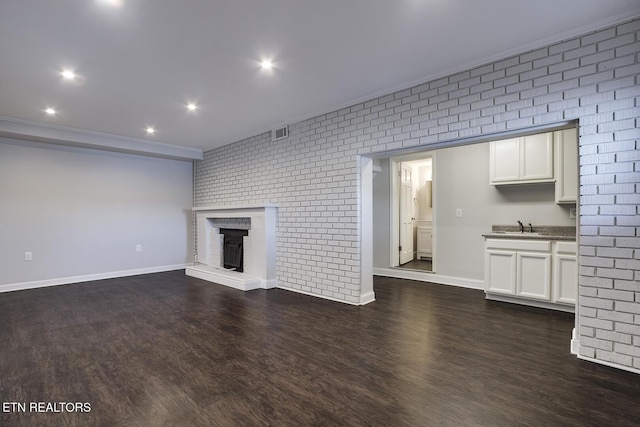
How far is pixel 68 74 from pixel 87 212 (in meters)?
3.29

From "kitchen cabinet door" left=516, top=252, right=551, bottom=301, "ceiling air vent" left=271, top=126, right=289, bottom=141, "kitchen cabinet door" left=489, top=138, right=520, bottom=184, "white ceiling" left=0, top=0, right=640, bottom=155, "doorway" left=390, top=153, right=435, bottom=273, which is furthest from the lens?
"doorway" left=390, top=153, right=435, bottom=273

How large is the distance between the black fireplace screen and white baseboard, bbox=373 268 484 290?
8.59 ft

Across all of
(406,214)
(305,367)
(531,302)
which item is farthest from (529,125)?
(406,214)

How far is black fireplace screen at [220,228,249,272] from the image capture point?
18.1 feet

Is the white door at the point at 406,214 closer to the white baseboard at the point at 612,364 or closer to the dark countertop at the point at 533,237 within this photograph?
the dark countertop at the point at 533,237

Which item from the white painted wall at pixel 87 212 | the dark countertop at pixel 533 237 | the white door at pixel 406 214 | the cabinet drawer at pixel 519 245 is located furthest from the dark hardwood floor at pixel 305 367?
the white door at pixel 406 214

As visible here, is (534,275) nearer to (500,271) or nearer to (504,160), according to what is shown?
(500,271)

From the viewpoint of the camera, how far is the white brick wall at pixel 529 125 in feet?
7.29

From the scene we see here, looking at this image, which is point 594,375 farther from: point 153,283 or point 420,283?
point 153,283

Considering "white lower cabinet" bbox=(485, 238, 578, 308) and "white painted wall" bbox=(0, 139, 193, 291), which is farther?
"white painted wall" bbox=(0, 139, 193, 291)

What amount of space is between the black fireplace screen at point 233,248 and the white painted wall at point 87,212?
147cm

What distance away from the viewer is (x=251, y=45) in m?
2.55

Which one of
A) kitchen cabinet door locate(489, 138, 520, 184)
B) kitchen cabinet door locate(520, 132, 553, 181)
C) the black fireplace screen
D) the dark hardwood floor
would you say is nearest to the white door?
kitchen cabinet door locate(489, 138, 520, 184)

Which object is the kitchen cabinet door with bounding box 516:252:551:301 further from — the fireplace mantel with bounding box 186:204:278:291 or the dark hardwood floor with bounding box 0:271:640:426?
the fireplace mantel with bounding box 186:204:278:291
